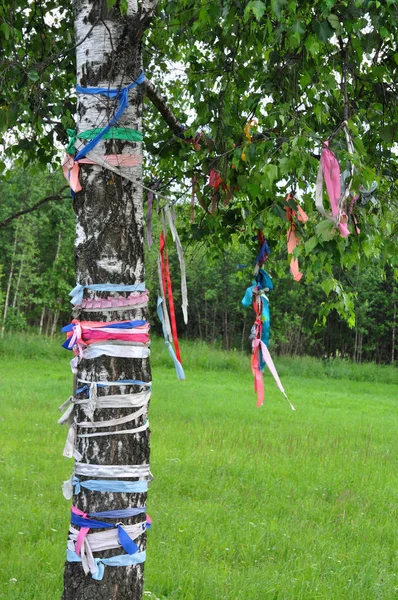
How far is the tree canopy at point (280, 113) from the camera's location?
243 centimetres

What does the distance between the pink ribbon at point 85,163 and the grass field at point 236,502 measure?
2.62 metres

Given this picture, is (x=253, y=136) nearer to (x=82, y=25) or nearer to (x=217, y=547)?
(x=82, y=25)

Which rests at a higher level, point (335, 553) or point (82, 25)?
point (82, 25)

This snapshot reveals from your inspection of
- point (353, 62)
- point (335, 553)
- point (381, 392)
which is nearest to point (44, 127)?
point (353, 62)

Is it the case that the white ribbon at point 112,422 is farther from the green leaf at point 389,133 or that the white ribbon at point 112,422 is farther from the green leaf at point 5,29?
the green leaf at point 5,29

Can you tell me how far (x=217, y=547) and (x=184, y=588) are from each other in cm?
76

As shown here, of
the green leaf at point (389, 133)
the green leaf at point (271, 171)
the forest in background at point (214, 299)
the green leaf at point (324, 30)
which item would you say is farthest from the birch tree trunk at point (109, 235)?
the forest in background at point (214, 299)

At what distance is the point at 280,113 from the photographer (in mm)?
2816

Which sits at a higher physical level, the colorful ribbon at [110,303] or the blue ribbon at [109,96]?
the blue ribbon at [109,96]

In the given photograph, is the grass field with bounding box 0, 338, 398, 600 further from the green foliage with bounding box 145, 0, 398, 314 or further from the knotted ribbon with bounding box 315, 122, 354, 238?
the knotted ribbon with bounding box 315, 122, 354, 238

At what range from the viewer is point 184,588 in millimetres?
4156

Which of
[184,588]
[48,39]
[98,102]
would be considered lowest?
[184,588]

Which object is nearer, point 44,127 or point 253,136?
point 253,136

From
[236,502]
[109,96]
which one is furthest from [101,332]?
[236,502]
